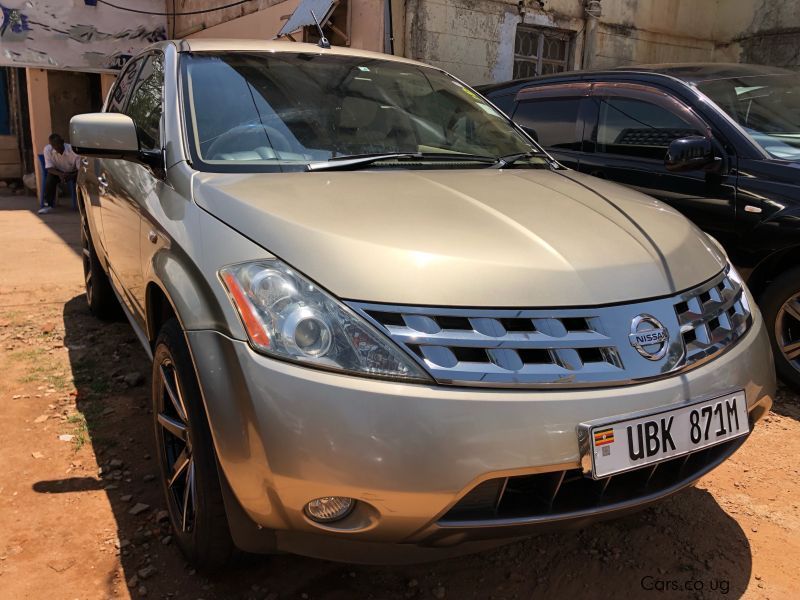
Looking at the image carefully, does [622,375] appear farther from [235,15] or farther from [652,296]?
[235,15]

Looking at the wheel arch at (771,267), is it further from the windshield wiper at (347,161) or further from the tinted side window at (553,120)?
the windshield wiper at (347,161)

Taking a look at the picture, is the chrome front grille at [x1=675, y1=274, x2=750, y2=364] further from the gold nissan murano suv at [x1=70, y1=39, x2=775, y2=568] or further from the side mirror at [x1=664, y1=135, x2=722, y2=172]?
the side mirror at [x1=664, y1=135, x2=722, y2=172]

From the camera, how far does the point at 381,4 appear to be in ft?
26.3

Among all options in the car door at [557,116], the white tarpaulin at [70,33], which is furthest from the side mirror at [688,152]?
the white tarpaulin at [70,33]

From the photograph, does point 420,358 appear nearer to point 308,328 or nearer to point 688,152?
point 308,328

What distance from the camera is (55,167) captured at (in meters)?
11.2

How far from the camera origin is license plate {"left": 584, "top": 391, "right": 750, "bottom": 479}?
5.38 ft

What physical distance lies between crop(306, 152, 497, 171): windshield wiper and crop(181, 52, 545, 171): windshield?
0.01 metres

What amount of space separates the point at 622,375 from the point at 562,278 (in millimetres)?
280

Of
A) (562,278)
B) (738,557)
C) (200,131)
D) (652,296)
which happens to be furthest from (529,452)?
(200,131)

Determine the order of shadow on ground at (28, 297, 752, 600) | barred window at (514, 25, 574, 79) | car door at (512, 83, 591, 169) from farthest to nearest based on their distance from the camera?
barred window at (514, 25, 574, 79) < car door at (512, 83, 591, 169) < shadow on ground at (28, 297, 752, 600)

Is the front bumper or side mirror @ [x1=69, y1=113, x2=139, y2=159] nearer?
the front bumper

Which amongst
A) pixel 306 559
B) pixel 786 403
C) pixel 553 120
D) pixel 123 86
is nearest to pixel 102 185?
pixel 123 86

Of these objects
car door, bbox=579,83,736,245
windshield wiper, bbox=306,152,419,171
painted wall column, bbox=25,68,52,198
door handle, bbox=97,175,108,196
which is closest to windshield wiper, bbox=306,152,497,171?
windshield wiper, bbox=306,152,419,171
